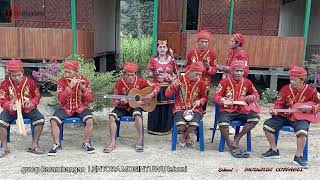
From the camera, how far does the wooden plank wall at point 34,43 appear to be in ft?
33.1

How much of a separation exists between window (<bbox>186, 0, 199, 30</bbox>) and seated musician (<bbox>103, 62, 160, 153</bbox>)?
6690mm

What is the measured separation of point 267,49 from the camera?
977 cm

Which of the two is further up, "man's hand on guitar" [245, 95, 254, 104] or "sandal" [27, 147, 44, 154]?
"man's hand on guitar" [245, 95, 254, 104]

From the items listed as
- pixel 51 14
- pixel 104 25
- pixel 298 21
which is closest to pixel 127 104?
pixel 51 14

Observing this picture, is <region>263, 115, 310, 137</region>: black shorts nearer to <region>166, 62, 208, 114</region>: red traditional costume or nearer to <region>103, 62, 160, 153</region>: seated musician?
<region>166, 62, 208, 114</region>: red traditional costume

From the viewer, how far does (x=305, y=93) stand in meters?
5.20

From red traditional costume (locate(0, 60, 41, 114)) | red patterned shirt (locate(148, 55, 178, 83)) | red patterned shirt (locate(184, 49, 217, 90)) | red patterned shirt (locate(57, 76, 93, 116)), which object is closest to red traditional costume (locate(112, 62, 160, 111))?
red patterned shirt (locate(148, 55, 178, 83))

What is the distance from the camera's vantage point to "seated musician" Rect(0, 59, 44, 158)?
17.0 ft

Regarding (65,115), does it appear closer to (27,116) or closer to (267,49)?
(27,116)

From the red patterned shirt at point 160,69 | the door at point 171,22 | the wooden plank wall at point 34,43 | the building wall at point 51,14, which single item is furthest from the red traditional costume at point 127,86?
the building wall at point 51,14

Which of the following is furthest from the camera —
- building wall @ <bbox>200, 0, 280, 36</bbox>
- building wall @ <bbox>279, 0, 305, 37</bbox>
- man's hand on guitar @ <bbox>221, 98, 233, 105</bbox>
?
building wall @ <bbox>279, 0, 305, 37</bbox>

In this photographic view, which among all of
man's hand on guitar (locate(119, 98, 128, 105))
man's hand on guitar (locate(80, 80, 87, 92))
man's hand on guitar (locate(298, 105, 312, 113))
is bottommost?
man's hand on guitar (locate(119, 98, 128, 105))

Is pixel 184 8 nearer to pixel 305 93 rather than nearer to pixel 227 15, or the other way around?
pixel 227 15

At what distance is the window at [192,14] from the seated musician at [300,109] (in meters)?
7.16
